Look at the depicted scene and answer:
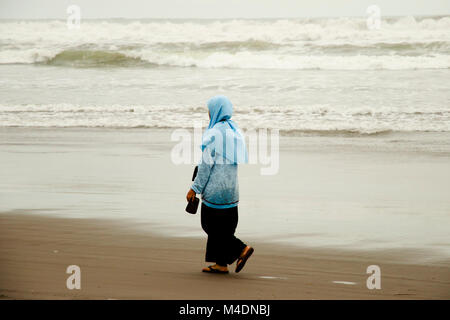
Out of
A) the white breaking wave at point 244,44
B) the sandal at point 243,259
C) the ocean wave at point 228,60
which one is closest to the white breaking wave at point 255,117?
the sandal at point 243,259

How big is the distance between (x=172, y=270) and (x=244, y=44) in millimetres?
29061

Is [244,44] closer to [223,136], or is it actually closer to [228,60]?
[228,60]

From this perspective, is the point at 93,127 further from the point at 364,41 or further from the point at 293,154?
the point at 364,41

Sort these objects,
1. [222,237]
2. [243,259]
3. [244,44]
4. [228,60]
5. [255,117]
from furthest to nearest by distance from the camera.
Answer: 1. [244,44]
2. [228,60]
3. [255,117]
4. [222,237]
5. [243,259]

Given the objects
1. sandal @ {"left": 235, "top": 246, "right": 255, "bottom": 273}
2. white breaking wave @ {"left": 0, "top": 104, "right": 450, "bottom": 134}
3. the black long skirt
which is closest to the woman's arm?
the black long skirt

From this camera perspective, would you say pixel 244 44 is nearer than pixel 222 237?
No

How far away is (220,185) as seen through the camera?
507 centimetres

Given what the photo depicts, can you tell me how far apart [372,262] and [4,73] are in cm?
2418

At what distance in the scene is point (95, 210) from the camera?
292 inches

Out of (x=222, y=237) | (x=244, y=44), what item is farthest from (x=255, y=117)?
(x=244, y=44)

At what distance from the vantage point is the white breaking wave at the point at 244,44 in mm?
28516

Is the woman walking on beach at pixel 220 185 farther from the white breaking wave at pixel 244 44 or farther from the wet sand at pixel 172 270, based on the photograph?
the white breaking wave at pixel 244 44

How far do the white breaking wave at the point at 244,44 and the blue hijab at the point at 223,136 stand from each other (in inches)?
880
